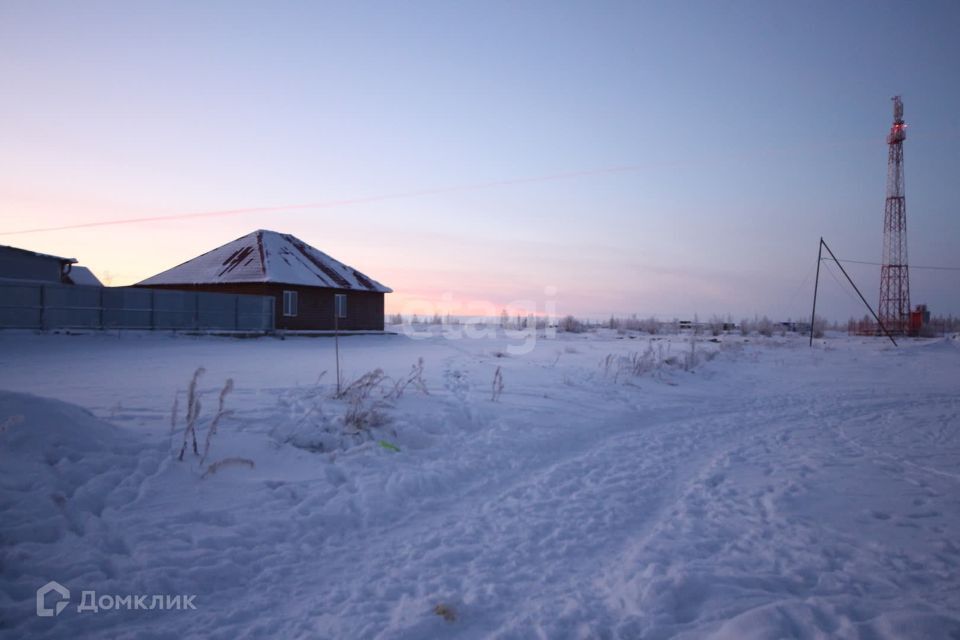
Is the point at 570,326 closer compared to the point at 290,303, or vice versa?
the point at 290,303

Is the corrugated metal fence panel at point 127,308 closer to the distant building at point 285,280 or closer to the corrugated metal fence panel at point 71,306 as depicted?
the corrugated metal fence panel at point 71,306

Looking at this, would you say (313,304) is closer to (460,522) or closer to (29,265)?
(29,265)

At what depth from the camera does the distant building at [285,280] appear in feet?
90.1

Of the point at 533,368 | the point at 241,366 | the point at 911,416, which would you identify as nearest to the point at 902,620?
the point at 911,416

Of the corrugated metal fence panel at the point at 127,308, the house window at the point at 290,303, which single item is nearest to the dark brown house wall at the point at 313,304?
the house window at the point at 290,303

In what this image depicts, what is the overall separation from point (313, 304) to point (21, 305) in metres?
13.0

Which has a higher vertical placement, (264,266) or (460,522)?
(264,266)

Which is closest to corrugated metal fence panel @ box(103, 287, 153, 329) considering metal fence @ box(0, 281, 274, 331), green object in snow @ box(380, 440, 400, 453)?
metal fence @ box(0, 281, 274, 331)

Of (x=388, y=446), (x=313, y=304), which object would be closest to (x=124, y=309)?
(x=313, y=304)

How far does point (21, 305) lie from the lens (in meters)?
18.4

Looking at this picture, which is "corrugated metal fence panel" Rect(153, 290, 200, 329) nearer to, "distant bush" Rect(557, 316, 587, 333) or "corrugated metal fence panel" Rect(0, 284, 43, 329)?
"corrugated metal fence panel" Rect(0, 284, 43, 329)

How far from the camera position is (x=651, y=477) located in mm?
5523

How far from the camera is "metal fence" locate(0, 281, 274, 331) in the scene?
18516mm

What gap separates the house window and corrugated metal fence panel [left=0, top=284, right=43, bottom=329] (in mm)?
10654
